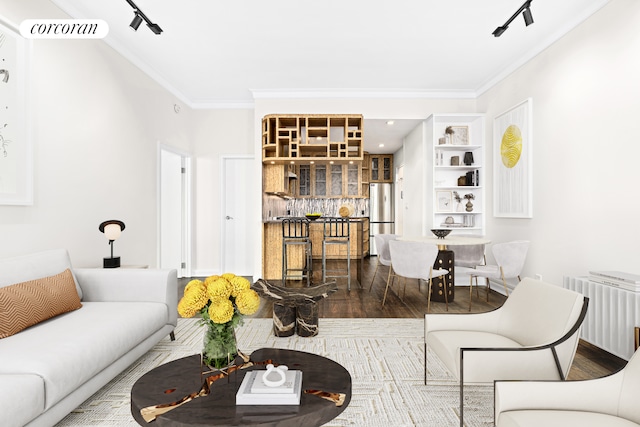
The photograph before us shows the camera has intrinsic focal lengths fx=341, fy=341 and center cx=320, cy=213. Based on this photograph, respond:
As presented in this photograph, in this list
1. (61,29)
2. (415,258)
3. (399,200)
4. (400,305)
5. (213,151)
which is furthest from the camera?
(399,200)

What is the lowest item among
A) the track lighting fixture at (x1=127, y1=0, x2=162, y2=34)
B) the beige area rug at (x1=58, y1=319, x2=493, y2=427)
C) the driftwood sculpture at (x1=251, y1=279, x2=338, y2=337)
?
the beige area rug at (x1=58, y1=319, x2=493, y2=427)

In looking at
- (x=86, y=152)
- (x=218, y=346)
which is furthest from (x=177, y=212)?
(x=218, y=346)

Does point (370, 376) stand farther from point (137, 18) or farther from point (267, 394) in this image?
point (137, 18)

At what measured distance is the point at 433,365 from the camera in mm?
2479

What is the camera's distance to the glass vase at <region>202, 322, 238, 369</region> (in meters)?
1.49

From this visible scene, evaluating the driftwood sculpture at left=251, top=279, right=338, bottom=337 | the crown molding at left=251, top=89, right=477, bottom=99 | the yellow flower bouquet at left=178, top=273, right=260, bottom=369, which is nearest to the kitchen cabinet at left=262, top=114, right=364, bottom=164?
the crown molding at left=251, top=89, right=477, bottom=99

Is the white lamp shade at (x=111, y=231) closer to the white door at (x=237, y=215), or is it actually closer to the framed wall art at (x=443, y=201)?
the white door at (x=237, y=215)

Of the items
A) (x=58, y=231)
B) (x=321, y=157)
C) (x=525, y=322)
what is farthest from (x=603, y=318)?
(x=58, y=231)

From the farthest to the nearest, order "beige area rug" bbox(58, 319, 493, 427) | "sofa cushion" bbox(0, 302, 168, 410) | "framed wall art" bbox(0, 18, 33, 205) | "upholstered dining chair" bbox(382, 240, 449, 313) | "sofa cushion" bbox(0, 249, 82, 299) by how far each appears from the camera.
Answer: "upholstered dining chair" bbox(382, 240, 449, 313), "framed wall art" bbox(0, 18, 33, 205), "sofa cushion" bbox(0, 249, 82, 299), "beige area rug" bbox(58, 319, 493, 427), "sofa cushion" bbox(0, 302, 168, 410)

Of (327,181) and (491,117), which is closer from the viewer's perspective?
(491,117)

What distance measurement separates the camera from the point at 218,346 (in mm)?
1495

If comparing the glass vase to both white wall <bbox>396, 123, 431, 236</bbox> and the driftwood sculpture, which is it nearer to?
the driftwood sculpture

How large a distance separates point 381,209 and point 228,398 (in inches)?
296

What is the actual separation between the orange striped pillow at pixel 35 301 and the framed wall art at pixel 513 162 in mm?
4442
